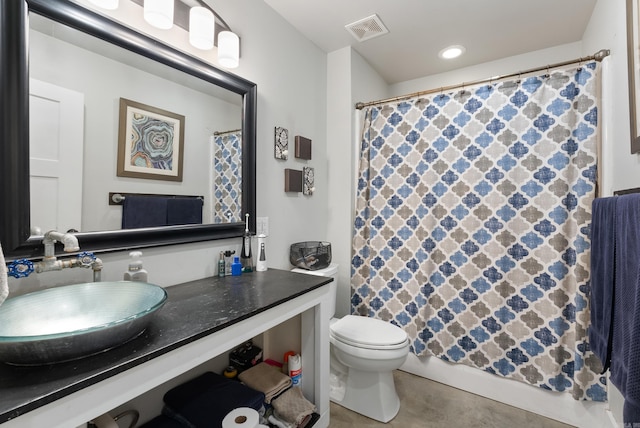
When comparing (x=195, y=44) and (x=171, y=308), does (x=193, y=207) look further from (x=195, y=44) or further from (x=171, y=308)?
(x=195, y=44)

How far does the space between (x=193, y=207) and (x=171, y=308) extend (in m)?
0.52

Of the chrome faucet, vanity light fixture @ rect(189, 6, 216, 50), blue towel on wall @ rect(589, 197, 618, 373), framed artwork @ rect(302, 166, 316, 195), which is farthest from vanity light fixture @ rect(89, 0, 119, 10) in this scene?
blue towel on wall @ rect(589, 197, 618, 373)

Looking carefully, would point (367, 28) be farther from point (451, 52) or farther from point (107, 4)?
point (107, 4)

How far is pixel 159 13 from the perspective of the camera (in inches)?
47.4

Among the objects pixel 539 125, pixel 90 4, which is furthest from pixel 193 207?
pixel 539 125

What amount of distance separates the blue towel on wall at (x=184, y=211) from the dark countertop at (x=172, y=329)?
29 cm

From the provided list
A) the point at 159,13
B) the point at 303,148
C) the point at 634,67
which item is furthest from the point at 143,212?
the point at 634,67

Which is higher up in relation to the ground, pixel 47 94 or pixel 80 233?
pixel 47 94

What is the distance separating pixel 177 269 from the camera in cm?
133

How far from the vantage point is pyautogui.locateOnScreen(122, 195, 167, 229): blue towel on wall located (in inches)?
45.7

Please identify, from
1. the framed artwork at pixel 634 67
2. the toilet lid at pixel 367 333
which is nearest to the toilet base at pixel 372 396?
the toilet lid at pixel 367 333

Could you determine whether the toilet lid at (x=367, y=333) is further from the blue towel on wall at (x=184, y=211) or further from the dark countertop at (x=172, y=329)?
the blue towel on wall at (x=184, y=211)

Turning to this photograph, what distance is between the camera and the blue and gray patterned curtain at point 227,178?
150 centimetres

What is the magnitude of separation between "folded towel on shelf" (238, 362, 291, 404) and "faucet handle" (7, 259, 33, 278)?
1057 mm
